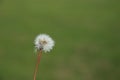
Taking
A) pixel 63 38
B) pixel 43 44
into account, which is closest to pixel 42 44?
pixel 43 44

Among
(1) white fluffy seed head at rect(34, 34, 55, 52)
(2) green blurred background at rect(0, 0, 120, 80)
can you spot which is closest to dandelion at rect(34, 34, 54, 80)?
(1) white fluffy seed head at rect(34, 34, 55, 52)

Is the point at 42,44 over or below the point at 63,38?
below

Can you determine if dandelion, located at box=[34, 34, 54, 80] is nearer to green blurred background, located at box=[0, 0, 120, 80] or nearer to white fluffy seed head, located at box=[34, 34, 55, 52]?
white fluffy seed head, located at box=[34, 34, 55, 52]

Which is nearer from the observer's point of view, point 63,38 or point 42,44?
point 42,44

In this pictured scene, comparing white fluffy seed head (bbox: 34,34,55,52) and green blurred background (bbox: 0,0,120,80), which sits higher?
green blurred background (bbox: 0,0,120,80)

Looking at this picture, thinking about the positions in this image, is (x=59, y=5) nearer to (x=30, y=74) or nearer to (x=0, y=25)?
(x=0, y=25)

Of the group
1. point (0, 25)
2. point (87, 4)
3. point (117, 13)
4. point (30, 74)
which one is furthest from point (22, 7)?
point (30, 74)

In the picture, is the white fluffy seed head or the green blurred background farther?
the green blurred background

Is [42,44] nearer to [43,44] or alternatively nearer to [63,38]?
[43,44]
